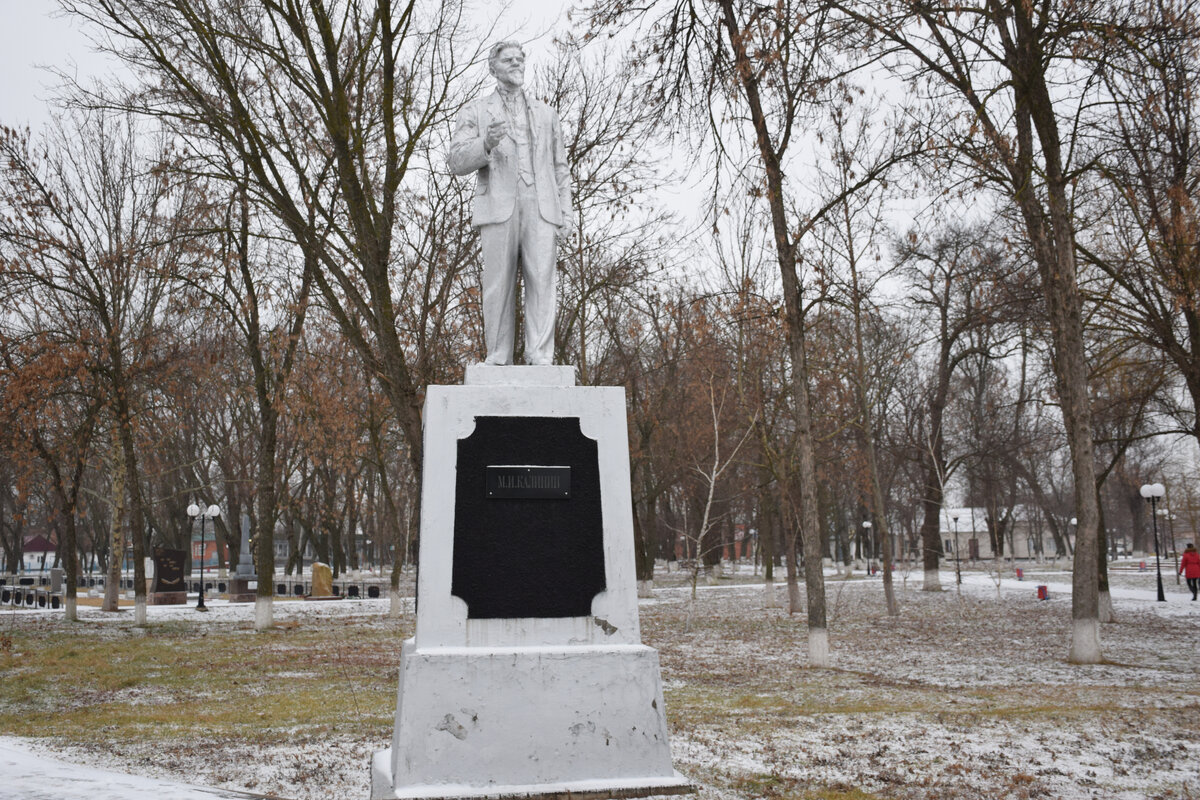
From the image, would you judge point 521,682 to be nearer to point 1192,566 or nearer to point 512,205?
point 512,205

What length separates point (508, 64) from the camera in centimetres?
621

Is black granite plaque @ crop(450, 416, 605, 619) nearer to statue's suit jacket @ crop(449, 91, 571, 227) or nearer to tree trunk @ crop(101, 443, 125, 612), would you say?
statue's suit jacket @ crop(449, 91, 571, 227)

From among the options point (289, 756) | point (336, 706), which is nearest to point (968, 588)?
point (336, 706)

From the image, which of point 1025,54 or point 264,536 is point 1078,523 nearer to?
point 1025,54

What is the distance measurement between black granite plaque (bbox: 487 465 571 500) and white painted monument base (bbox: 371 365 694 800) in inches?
8.6

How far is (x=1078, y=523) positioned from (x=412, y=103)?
1176 cm

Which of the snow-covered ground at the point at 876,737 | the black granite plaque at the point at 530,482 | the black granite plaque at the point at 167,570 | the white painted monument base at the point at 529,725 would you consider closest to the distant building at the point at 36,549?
the black granite plaque at the point at 167,570

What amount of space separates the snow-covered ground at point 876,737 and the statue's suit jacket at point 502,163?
3.63 metres

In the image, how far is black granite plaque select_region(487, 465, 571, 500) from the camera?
17.9 ft

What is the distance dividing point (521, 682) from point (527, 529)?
0.85 m

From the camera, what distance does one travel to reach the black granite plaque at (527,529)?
533cm

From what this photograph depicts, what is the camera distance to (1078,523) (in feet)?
42.5

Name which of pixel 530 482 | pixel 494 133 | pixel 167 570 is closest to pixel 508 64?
pixel 494 133

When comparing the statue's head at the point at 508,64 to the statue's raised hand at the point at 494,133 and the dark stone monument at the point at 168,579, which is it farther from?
the dark stone monument at the point at 168,579
